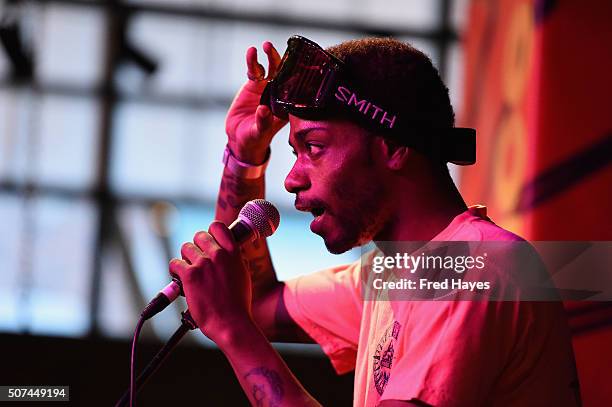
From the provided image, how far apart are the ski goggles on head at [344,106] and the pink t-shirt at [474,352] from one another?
0.13m

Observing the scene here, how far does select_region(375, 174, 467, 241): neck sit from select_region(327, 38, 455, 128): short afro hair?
0.12 m

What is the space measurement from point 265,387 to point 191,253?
250mm

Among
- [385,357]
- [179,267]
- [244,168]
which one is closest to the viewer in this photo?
[179,267]

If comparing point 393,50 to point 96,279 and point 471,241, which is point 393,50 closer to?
point 471,241

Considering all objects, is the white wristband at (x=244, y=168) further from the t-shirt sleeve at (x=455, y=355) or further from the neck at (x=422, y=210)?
the t-shirt sleeve at (x=455, y=355)

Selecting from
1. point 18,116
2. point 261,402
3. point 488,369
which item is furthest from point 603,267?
point 18,116

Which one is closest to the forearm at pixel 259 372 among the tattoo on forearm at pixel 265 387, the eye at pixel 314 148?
the tattoo on forearm at pixel 265 387

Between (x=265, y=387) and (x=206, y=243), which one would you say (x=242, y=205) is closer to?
(x=206, y=243)

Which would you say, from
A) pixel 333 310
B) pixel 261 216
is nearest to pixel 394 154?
pixel 261 216

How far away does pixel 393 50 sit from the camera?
5.31 feet

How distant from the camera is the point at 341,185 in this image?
63.0 inches

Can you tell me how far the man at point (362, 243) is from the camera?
137 centimetres

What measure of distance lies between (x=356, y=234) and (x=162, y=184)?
115 inches

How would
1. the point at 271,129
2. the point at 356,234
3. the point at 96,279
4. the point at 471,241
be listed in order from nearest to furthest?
1. the point at 471,241
2. the point at 356,234
3. the point at 271,129
4. the point at 96,279
